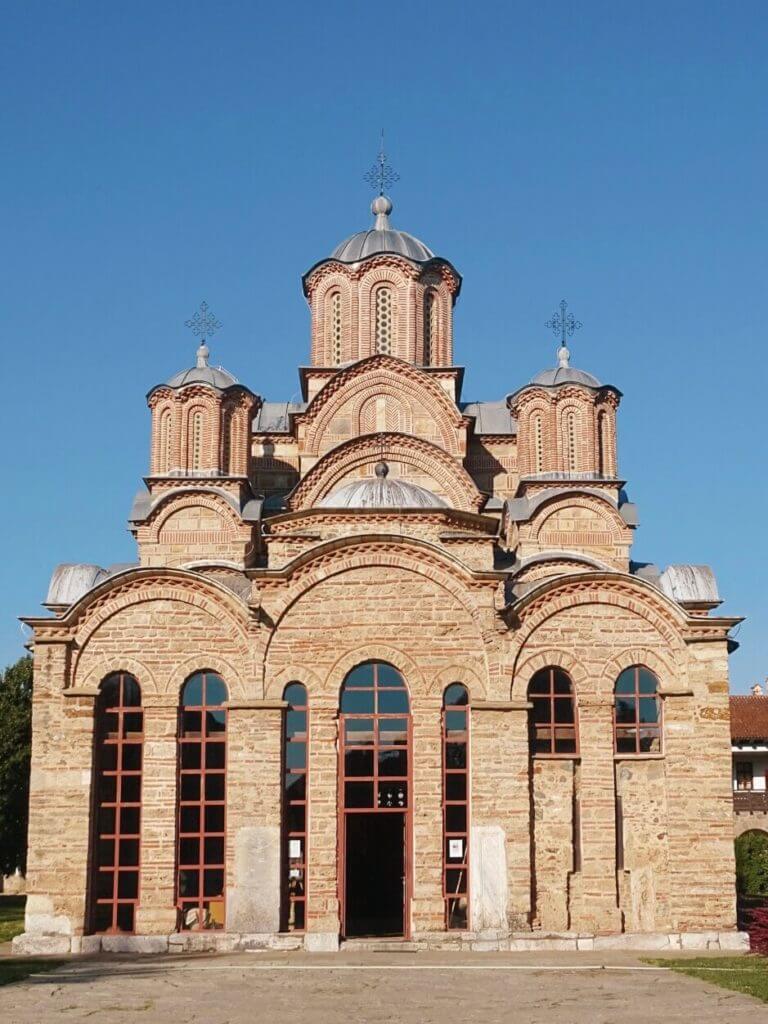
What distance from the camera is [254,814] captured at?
1720cm

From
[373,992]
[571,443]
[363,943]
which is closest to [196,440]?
[571,443]

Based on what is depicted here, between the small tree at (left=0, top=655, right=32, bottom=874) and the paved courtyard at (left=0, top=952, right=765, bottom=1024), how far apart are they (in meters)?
13.2

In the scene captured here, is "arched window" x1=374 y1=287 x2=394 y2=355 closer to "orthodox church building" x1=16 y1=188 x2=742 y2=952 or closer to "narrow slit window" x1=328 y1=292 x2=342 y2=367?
"narrow slit window" x1=328 y1=292 x2=342 y2=367

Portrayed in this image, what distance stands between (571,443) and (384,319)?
4.67 metres

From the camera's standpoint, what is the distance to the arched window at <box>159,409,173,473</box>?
23516 mm

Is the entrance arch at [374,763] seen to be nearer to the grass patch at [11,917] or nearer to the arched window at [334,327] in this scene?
the grass patch at [11,917]

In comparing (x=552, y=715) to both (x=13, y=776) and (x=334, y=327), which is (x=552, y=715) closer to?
(x=334, y=327)

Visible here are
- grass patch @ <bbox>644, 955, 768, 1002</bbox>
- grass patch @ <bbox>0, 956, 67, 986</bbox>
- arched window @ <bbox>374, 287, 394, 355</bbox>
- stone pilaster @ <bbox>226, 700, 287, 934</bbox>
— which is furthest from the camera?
arched window @ <bbox>374, 287, 394, 355</bbox>

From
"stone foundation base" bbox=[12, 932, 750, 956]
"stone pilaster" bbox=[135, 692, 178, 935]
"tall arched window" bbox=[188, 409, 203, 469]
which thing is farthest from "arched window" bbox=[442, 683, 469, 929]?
"tall arched window" bbox=[188, 409, 203, 469]

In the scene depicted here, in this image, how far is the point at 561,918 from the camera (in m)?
17.1

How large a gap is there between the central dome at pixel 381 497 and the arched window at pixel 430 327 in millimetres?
6711

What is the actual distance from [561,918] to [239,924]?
4.29 metres

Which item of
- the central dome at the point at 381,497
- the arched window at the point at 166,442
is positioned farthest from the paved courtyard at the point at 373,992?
the arched window at the point at 166,442

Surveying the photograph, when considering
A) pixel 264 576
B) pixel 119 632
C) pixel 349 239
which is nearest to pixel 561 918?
pixel 264 576
